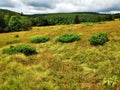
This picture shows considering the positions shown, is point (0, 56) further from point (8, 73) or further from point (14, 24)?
point (14, 24)

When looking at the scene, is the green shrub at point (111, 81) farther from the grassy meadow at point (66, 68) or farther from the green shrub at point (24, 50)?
the green shrub at point (24, 50)

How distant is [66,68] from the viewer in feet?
70.5

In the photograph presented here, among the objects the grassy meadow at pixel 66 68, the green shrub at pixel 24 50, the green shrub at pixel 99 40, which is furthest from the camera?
the green shrub at pixel 24 50

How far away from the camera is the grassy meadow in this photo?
60.3 feet

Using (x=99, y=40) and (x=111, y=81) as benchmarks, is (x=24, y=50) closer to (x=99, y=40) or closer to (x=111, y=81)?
(x=99, y=40)

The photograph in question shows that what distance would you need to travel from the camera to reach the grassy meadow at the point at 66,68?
18.4 m

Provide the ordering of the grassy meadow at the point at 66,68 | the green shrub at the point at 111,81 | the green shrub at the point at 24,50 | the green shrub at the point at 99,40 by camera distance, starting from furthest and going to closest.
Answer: the green shrub at the point at 24,50 → the green shrub at the point at 99,40 → the grassy meadow at the point at 66,68 → the green shrub at the point at 111,81

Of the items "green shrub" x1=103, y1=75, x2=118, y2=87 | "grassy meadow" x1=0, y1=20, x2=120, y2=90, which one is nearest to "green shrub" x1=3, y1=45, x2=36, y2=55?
"grassy meadow" x1=0, y1=20, x2=120, y2=90

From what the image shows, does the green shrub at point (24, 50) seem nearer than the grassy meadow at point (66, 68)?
No

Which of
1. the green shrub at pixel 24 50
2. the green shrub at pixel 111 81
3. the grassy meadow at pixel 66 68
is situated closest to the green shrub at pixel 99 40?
the grassy meadow at pixel 66 68

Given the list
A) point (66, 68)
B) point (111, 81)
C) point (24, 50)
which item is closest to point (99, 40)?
point (66, 68)

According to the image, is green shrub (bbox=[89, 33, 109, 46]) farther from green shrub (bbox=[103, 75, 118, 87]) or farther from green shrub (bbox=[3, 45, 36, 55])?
green shrub (bbox=[103, 75, 118, 87])

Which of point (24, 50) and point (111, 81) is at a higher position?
point (24, 50)

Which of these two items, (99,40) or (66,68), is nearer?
(66,68)
